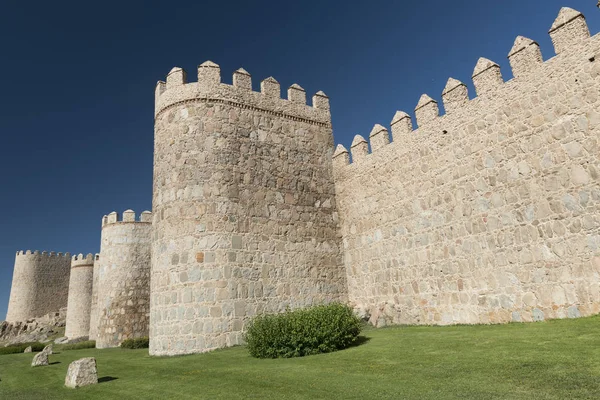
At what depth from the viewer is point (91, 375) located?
342 inches

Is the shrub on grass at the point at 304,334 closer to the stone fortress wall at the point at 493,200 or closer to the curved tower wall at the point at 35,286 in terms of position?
the stone fortress wall at the point at 493,200

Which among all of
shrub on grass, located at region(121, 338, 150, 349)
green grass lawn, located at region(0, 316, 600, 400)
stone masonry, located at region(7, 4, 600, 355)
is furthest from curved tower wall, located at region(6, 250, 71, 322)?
green grass lawn, located at region(0, 316, 600, 400)

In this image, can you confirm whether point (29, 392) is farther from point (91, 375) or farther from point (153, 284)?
point (153, 284)

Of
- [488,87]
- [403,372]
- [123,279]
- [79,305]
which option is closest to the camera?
[403,372]

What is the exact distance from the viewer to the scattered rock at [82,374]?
27.9ft

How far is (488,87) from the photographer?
1186 cm

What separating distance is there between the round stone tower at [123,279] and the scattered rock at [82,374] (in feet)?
52.1

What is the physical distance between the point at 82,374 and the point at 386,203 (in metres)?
10.5

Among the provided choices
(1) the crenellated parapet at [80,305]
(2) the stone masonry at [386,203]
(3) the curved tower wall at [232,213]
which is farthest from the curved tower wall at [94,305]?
(3) the curved tower wall at [232,213]

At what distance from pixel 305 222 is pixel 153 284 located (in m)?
5.89

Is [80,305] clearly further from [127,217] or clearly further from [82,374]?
[82,374]

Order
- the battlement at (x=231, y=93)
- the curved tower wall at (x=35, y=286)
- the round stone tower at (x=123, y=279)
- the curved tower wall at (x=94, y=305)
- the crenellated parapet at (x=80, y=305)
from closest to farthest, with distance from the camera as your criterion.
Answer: the battlement at (x=231, y=93) → the round stone tower at (x=123, y=279) → the curved tower wall at (x=94, y=305) → the crenellated parapet at (x=80, y=305) → the curved tower wall at (x=35, y=286)

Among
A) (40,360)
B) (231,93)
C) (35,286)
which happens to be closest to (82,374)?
(40,360)

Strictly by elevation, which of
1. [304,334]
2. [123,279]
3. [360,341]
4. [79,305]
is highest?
[123,279]
